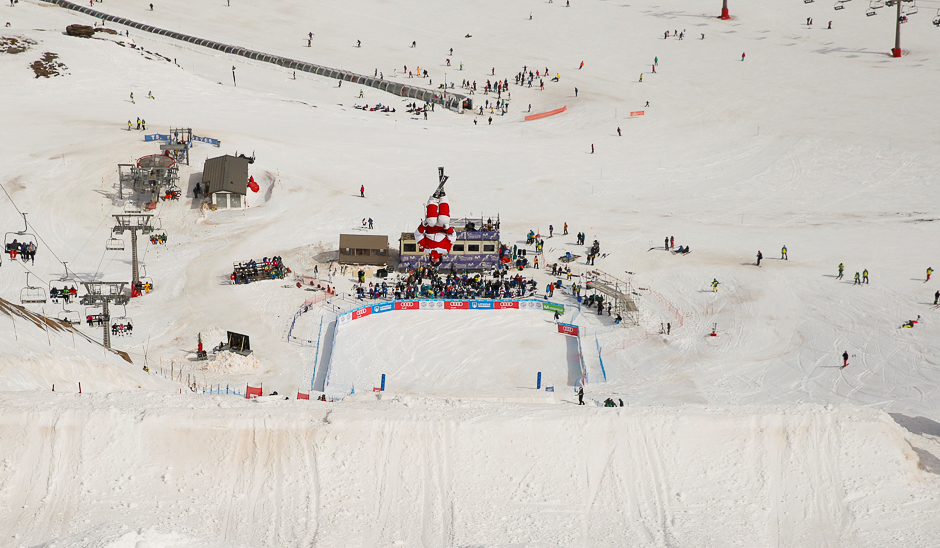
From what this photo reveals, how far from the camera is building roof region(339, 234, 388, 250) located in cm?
4850

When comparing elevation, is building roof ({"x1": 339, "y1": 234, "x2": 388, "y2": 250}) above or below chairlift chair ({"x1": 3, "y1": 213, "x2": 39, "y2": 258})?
above

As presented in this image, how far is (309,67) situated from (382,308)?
47002mm

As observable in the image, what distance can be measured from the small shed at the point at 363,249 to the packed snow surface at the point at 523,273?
57.4 inches

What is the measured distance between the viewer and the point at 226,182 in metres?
55.6

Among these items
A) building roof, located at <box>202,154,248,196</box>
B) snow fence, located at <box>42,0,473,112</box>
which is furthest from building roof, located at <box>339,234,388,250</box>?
snow fence, located at <box>42,0,473,112</box>

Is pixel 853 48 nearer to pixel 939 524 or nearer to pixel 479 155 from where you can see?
pixel 479 155

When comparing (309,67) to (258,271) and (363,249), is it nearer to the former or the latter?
(363,249)

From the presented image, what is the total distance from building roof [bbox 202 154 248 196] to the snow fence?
24.1 meters

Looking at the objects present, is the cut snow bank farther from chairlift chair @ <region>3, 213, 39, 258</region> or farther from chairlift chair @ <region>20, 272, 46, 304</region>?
chairlift chair @ <region>3, 213, 39, 258</region>

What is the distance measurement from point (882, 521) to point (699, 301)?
24.3 metres

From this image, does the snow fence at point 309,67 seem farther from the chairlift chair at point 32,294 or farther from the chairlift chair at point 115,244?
the chairlift chair at point 32,294

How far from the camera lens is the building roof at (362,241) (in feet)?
159

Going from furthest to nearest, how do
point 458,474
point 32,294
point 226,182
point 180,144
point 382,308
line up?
point 180,144 → point 226,182 → point 382,308 → point 32,294 → point 458,474

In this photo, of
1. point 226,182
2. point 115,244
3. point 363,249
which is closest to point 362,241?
point 363,249
